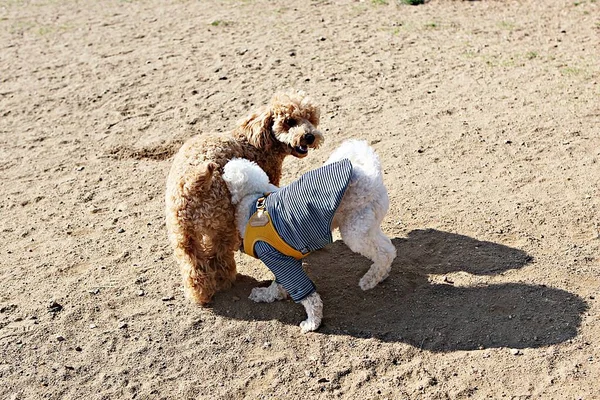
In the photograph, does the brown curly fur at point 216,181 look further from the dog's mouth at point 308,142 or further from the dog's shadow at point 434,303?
the dog's shadow at point 434,303

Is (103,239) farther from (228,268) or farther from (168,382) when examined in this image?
(168,382)

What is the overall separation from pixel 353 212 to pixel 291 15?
642 cm

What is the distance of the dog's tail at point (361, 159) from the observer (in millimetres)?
4332

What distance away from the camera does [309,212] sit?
14.1ft

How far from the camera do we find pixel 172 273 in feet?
17.2

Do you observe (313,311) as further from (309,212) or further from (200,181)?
(200,181)

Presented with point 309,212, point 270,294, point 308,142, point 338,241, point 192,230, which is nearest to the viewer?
point 309,212

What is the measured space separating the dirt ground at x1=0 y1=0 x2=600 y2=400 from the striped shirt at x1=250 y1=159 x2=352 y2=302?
388 millimetres

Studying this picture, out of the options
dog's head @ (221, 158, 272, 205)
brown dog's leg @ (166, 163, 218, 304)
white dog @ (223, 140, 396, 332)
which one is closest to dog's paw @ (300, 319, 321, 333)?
white dog @ (223, 140, 396, 332)

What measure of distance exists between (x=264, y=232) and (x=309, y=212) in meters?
0.34

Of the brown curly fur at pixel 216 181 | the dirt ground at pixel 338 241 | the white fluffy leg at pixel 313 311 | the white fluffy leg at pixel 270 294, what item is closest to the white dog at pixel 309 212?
the white fluffy leg at pixel 313 311

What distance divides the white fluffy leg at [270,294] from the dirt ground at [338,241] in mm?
54

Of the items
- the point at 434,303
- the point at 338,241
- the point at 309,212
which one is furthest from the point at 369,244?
the point at 338,241

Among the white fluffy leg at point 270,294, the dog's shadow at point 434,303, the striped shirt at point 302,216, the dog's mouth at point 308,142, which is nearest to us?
the striped shirt at point 302,216
